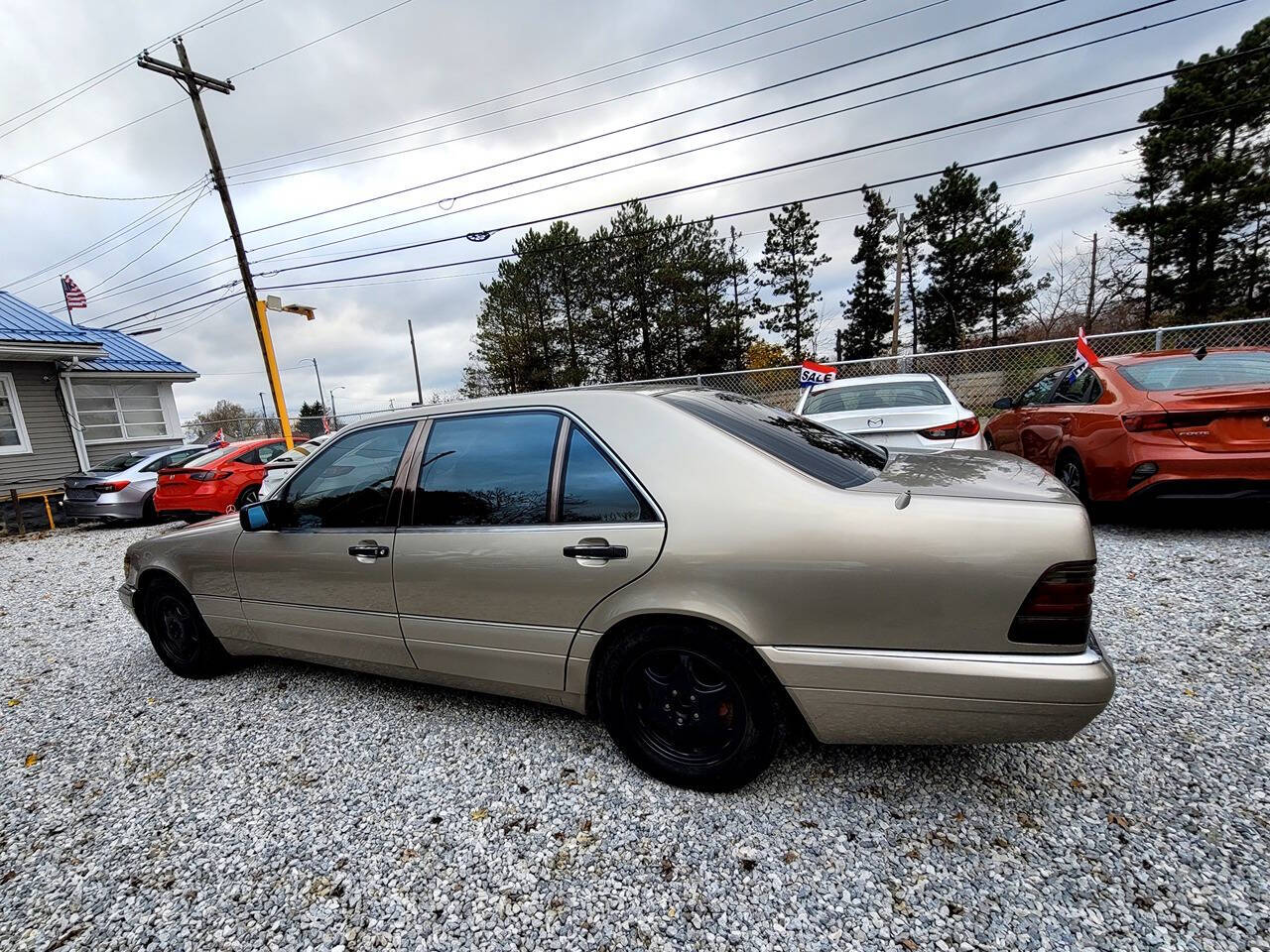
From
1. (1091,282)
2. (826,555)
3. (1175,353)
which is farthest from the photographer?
(1091,282)

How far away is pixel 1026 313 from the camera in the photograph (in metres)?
29.2

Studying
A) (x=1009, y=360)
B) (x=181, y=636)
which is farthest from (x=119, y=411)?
(x=1009, y=360)

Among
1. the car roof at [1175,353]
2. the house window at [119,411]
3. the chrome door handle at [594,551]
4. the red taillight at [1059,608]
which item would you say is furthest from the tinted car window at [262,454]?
the car roof at [1175,353]

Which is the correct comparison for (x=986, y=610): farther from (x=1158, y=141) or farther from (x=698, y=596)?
(x=1158, y=141)

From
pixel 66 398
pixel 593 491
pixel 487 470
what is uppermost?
pixel 66 398

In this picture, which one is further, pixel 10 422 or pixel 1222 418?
pixel 10 422

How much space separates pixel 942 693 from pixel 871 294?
127 feet

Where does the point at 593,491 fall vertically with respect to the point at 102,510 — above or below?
above

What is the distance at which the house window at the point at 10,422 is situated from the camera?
11.5 metres

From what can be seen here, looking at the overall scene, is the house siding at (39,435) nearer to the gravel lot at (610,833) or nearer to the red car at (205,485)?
the red car at (205,485)

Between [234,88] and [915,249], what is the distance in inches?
1267

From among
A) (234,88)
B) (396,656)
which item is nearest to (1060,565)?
(396,656)

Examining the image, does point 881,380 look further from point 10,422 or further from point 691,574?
point 10,422

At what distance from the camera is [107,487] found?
8.95 metres
